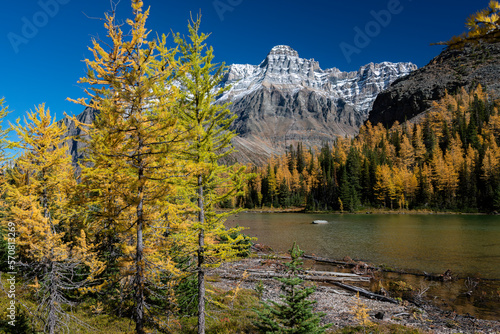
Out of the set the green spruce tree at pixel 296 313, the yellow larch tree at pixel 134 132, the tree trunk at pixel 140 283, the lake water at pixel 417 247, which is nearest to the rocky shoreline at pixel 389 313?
the green spruce tree at pixel 296 313

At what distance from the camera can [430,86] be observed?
502 ft

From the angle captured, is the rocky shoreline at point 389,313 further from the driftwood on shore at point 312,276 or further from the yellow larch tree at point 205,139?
the yellow larch tree at point 205,139

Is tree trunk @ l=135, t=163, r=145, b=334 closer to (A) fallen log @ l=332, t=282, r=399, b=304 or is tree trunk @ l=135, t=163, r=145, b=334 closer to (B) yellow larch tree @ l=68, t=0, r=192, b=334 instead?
(B) yellow larch tree @ l=68, t=0, r=192, b=334

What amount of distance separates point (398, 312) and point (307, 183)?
94.0m

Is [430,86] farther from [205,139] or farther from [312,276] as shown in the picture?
[205,139]

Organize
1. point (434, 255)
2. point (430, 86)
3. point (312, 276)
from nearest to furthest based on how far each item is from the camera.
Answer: point (312, 276) → point (434, 255) → point (430, 86)

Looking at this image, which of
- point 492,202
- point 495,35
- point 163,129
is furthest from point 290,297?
point 492,202

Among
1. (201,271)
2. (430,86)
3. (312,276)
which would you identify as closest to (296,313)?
(201,271)

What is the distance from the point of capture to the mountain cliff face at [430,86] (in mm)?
131738

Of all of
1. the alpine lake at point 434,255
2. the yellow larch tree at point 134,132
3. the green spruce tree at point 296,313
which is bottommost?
the alpine lake at point 434,255

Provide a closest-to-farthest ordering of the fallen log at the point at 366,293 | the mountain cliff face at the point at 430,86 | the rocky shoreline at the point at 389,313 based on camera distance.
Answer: the rocky shoreline at the point at 389,313
the fallen log at the point at 366,293
the mountain cliff face at the point at 430,86

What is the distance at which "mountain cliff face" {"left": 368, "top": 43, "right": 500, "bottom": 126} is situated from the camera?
432ft

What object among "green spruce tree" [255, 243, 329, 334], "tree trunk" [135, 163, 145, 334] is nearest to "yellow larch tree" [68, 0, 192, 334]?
"tree trunk" [135, 163, 145, 334]

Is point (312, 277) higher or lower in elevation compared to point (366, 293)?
lower
